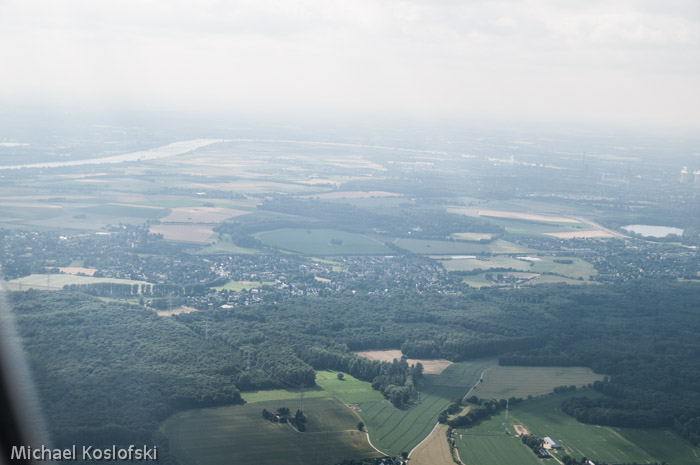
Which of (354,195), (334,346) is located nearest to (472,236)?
(354,195)

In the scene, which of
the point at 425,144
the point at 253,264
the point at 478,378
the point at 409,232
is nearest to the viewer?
the point at 478,378

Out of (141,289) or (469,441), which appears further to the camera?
(141,289)

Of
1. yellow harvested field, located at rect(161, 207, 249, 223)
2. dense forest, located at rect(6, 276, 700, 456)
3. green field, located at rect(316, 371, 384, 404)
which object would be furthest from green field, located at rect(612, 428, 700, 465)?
yellow harvested field, located at rect(161, 207, 249, 223)

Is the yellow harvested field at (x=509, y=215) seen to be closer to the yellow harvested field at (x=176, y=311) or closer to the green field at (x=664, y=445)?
the yellow harvested field at (x=176, y=311)

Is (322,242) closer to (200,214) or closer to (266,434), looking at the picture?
(200,214)

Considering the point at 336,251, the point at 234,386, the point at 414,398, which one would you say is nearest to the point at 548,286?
the point at 336,251

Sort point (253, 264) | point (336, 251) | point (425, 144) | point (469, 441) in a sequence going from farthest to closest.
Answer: point (425, 144) < point (336, 251) < point (253, 264) < point (469, 441)

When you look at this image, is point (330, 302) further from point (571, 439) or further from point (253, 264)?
point (571, 439)
